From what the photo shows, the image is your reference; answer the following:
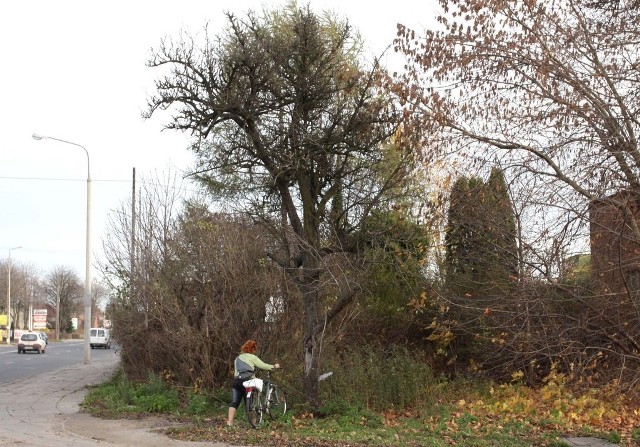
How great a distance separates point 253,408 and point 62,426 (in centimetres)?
348

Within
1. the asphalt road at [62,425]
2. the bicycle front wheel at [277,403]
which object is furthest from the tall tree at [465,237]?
the asphalt road at [62,425]

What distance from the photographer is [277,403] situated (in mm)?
14516

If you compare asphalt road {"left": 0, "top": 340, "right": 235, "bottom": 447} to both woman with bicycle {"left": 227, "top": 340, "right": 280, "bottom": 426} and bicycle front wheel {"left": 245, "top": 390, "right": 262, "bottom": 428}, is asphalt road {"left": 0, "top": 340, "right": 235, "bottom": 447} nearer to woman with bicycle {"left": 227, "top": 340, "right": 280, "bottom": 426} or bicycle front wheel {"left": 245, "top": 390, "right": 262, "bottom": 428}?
woman with bicycle {"left": 227, "top": 340, "right": 280, "bottom": 426}

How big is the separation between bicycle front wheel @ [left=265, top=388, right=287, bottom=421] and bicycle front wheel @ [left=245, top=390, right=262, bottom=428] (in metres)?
0.36

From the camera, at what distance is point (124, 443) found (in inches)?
481

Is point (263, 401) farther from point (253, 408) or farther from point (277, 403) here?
point (253, 408)

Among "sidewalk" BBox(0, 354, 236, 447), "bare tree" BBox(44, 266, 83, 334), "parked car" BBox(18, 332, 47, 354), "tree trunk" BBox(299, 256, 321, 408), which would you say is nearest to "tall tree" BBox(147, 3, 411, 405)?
"tree trunk" BBox(299, 256, 321, 408)

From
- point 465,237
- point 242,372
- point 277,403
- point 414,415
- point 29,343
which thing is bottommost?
point 414,415

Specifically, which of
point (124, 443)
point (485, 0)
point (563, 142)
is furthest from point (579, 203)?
point (124, 443)

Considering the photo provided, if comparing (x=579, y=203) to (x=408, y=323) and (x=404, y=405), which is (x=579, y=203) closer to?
(x=404, y=405)

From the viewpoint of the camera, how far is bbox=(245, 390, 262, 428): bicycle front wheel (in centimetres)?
1343

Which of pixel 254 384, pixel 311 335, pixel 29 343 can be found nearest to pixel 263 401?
pixel 254 384

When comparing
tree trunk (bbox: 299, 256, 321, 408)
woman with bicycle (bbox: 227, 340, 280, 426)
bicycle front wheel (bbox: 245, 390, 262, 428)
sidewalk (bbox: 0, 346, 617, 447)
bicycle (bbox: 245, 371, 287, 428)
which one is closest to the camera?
sidewalk (bbox: 0, 346, 617, 447)

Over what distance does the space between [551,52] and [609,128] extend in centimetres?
151
